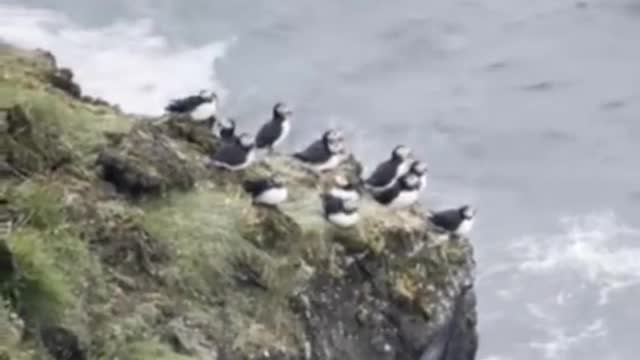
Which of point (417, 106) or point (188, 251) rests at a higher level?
point (417, 106)

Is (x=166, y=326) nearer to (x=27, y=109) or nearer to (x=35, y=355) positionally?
(x=35, y=355)

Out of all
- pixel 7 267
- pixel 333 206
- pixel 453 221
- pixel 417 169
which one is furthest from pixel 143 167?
pixel 417 169

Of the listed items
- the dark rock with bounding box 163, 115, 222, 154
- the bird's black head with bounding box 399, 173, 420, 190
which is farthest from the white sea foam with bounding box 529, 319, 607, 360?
the dark rock with bounding box 163, 115, 222, 154

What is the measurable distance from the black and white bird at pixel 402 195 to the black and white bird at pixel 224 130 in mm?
1352

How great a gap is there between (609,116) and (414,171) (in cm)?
1387

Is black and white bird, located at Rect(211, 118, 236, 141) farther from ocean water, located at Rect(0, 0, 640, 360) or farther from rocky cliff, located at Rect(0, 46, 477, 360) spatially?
ocean water, located at Rect(0, 0, 640, 360)

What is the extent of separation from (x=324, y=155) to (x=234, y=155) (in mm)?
1384

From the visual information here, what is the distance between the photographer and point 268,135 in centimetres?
1766

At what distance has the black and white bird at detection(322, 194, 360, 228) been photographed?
1467 centimetres

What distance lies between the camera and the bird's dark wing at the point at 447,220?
16.3 meters

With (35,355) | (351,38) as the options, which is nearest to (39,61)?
(35,355)

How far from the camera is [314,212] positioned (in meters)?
15.1

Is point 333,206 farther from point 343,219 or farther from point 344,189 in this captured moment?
point 344,189

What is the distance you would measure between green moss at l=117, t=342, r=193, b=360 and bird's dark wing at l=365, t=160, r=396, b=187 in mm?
4596
